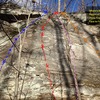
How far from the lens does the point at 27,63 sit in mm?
2959

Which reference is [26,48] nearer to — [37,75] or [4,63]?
[4,63]

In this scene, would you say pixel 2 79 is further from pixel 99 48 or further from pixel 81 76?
pixel 99 48

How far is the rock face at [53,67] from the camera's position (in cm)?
253

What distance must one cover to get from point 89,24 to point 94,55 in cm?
171

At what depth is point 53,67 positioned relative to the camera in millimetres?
2916

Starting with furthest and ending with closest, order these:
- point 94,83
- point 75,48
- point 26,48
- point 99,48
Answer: point 99,48, point 75,48, point 26,48, point 94,83

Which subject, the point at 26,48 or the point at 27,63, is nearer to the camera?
the point at 27,63

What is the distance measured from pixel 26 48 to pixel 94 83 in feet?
3.93

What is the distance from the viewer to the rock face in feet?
8.30

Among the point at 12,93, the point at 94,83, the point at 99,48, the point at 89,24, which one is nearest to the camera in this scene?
the point at 12,93

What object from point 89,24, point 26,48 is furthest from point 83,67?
point 89,24

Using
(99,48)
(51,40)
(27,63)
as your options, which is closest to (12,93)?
(27,63)

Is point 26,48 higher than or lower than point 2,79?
higher

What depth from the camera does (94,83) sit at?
107 inches
